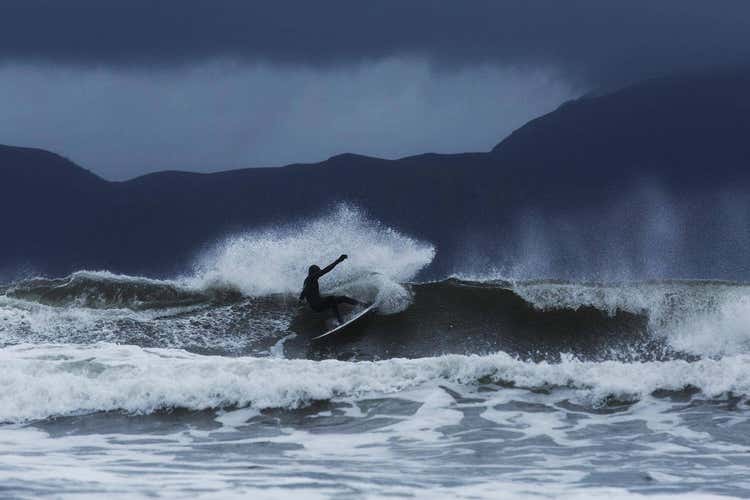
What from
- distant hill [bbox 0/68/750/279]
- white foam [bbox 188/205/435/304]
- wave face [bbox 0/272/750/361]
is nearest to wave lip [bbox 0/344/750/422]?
wave face [bbox 0/272/750/361]

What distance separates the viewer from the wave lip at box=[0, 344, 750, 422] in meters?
12.3

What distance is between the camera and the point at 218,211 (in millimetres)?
84938

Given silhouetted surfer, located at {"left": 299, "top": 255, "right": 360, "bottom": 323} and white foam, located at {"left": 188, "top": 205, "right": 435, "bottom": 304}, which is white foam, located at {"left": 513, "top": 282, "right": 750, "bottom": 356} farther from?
silhouetted surfer, located at {"left": 299, "top": 255, "right": 360, "bottom": 323}

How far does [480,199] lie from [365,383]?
62.6 m

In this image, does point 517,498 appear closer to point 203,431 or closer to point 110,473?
point 110,473

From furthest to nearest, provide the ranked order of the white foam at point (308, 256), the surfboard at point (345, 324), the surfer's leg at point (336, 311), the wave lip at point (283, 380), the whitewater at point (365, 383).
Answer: the white foam at point (308, 256) → the surfer's leg at point (336, 311) → the surfboard at point (345, 324) → the wave lip at point (283, 380) → the whitewater at point (365, 383)

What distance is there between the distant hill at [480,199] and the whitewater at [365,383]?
136ft

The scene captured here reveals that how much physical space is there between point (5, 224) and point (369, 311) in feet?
235

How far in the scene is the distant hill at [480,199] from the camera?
69.6 meters

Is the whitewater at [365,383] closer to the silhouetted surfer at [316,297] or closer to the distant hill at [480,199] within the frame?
the silhouetted surfer at [316,297]

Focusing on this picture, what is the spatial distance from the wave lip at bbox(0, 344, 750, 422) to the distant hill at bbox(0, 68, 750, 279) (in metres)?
47.4

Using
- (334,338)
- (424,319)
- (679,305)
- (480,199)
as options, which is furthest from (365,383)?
(480,199)

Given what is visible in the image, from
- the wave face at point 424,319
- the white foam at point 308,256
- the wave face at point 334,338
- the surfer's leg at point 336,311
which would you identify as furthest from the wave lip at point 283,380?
the white foam at point 308,256

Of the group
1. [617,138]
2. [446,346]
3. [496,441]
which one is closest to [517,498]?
[496,441]
